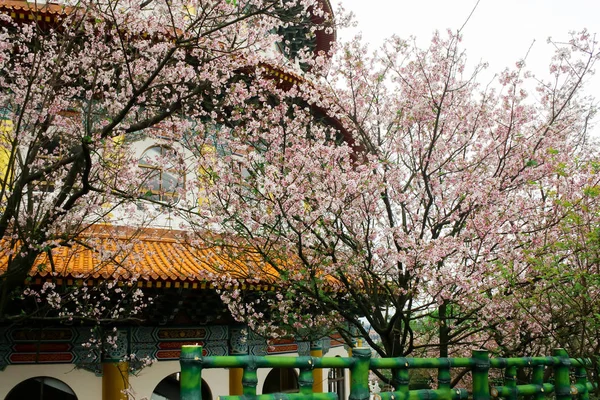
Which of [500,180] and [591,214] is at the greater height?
[500,180]

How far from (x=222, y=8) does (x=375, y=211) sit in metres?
3.56

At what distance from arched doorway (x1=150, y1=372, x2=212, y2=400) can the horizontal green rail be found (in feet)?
24.3

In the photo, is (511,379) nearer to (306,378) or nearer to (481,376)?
(481,376)

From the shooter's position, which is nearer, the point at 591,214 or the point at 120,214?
the point at 591,214

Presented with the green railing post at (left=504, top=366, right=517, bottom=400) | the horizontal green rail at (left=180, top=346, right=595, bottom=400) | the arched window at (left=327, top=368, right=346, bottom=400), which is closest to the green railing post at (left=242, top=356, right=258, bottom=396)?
the horizontal green rail at (left=180, top=346, right=595, bottom=400)

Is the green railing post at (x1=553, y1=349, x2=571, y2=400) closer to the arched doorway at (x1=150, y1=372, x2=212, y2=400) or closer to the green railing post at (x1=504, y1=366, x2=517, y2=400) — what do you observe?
the green railing post at (x1=504, y1=366, x2=517, y2=400)

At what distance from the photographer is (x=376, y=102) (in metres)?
8.95

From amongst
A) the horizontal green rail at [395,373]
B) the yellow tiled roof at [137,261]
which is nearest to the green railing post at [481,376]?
the horizontal green rail at [395,373]

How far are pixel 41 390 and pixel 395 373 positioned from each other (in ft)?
25.9

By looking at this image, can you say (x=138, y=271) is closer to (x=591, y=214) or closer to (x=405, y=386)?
(x=405, y=386)

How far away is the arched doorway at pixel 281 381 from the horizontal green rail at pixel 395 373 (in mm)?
7780

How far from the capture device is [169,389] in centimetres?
1124

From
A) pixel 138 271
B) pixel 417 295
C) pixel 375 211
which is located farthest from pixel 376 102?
pixel 138 271

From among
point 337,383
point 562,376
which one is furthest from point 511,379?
point 337,383
